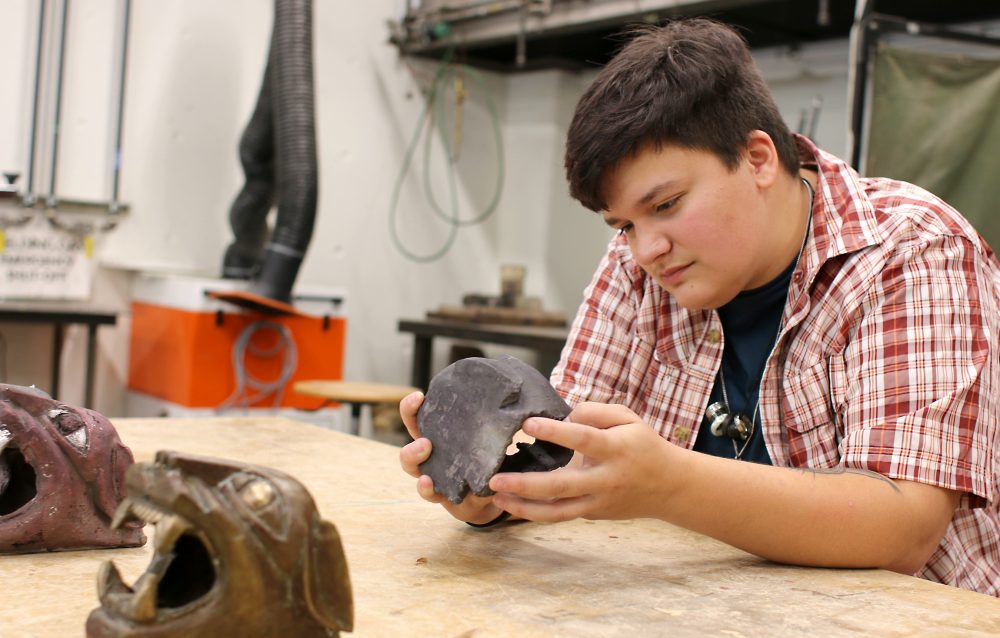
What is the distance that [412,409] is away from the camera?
126 centimetres

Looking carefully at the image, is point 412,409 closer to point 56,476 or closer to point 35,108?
point 56,476

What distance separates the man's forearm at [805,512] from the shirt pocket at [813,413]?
20cm

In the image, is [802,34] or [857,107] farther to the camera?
[802,34]

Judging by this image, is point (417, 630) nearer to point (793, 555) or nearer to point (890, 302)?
point (793, 555)

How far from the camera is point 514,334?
4352 millimetres

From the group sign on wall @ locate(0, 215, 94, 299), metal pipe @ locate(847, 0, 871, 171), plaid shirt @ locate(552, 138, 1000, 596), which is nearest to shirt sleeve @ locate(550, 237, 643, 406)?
plaid shirt @ locate(552, 138, 1000, 596)

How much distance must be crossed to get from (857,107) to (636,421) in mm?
2416

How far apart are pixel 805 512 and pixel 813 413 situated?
0.89 feet

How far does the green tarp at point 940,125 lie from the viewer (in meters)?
3.14

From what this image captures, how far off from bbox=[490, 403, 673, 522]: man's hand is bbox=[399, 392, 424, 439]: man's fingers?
189 mm

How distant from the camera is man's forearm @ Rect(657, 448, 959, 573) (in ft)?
3.81

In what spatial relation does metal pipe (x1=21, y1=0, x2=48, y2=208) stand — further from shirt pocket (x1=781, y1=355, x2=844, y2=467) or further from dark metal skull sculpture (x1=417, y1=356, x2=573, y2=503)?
shirt pocket (x1=781, y1=355, x2=844, y2=467)

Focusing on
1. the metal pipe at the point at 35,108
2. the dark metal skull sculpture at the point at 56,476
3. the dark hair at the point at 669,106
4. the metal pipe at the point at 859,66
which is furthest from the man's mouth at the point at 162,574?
the metal pipe at the point at 35,108

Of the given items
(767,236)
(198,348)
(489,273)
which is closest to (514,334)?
(198,348)
